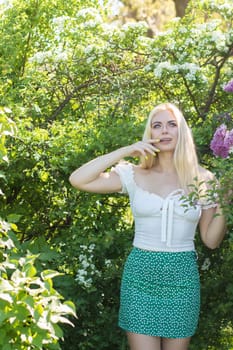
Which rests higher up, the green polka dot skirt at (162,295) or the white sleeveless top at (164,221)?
the white sleeveless top at (164,221)

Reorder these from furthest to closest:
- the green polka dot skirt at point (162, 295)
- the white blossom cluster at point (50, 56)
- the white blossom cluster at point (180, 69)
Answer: the white blossom cluster at point (50, 56)
the white blossom cluster at point (180, 69)
the green polka dot skirt at point (162, 295)

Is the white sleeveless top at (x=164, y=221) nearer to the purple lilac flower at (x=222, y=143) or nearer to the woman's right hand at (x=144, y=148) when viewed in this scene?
the woman's right hand at (x=144, y=148)

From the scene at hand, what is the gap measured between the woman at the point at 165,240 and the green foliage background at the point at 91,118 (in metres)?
0.44

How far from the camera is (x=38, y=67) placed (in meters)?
5.45

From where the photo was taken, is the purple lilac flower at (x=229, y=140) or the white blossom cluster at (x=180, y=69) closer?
the purple lilac flower at (x=229, y=140)

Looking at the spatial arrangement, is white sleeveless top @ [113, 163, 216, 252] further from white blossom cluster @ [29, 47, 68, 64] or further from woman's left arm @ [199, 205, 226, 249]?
white blossom cluster @ [29, 47, 68, 64]

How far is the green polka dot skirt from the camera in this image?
11.7 feet

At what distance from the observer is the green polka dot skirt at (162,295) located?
11.7ft

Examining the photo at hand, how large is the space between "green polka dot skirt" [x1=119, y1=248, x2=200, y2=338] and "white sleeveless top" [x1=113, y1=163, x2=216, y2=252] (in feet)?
0.14

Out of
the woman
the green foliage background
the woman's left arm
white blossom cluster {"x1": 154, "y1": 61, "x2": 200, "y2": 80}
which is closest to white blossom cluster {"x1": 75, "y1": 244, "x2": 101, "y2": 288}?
the green foliage background

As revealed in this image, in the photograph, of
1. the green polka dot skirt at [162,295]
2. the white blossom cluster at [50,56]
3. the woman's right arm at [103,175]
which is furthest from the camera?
the white blossom cluster at [50,56]

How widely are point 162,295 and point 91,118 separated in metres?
1.83

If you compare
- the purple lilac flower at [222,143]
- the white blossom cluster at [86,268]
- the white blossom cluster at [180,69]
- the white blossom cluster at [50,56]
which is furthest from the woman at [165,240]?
the white blossom cluster at [50,56]

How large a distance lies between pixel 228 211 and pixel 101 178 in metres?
0.73
